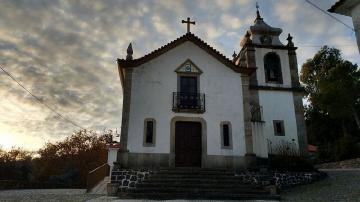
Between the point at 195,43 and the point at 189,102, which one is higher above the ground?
the point at 195,43

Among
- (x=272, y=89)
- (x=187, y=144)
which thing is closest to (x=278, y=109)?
A: (x=272, y=89)

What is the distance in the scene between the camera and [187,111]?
13.6m

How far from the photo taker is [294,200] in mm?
9898

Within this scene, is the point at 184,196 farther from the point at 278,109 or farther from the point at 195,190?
the point at 278,109

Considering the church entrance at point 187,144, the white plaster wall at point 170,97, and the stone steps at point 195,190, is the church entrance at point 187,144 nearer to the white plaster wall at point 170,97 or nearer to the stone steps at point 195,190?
the white plaster wall at point 170,97

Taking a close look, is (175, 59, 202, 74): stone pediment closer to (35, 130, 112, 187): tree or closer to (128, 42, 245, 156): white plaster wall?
(128, 42, 245, 156): white plaster wall

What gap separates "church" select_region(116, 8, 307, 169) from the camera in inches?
508

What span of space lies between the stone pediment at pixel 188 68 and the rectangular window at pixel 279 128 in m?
5.71

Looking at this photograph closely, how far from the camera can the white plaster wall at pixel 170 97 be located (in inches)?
515

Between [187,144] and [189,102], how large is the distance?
1.98 meters

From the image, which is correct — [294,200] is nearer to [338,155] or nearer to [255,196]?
[255,196]

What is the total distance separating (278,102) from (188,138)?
675 centimetres

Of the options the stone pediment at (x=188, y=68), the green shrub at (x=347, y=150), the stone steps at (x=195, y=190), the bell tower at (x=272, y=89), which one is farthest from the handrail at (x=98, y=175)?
the green shrub at (x=347, y=150)

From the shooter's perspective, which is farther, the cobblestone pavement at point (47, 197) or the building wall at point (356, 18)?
the cobblestone pavement at point (47, 197)
